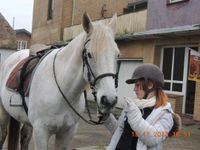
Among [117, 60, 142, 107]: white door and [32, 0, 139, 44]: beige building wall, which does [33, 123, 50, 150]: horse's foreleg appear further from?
[32, 0, 139, 44]: beige building wall

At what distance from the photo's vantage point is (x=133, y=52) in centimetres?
1631

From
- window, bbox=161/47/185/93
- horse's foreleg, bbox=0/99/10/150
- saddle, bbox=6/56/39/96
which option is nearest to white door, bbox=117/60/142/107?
window, bbox=161/47/185/93

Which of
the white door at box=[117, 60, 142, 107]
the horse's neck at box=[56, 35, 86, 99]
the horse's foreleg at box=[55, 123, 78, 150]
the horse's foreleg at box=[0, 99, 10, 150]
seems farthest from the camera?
the white door at box=[117, 60, 142, 107]

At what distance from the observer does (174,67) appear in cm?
1416

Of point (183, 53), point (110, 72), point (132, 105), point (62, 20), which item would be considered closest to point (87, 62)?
point (110, 72)

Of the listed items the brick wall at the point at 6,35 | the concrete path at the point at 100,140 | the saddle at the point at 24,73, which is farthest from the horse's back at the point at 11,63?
the brick wall at the point at 6,35

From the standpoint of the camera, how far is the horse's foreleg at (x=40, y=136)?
12.9 feet

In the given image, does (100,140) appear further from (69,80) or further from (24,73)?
(69,80)

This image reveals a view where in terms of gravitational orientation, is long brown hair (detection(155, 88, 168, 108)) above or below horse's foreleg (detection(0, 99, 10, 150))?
above

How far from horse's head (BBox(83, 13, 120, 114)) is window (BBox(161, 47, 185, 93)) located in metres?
10.7

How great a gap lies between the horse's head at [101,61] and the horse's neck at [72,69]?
248mm

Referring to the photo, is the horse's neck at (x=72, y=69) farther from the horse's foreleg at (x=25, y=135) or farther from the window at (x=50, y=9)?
the window at (x=50, y=9)

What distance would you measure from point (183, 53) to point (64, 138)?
1029cm

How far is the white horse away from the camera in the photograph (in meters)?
3.23
